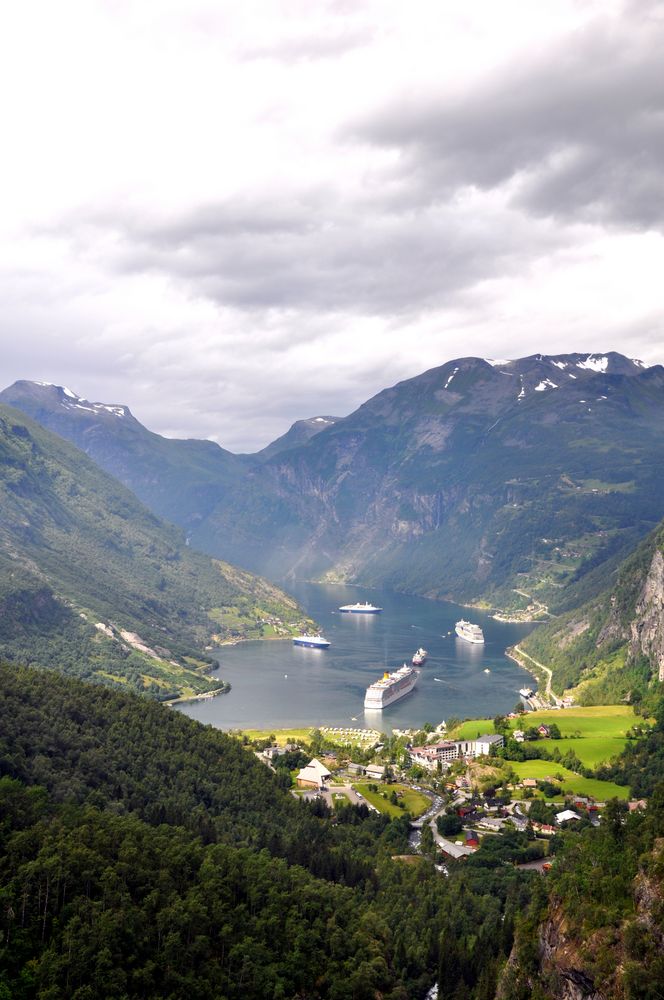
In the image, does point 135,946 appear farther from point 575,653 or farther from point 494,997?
point 575,653

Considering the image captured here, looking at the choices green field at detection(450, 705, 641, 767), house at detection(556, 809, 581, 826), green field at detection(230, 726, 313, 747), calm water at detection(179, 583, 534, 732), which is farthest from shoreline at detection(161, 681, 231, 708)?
house at detection(556, 809, 581, 826)

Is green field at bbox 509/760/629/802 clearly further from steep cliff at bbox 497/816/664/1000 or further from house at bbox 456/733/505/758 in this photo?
steep cliff at bbox 497/816/664/1000

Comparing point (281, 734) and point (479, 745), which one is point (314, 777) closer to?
point (479, 745)

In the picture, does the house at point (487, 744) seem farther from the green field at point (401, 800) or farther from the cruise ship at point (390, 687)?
the cruise ship at point (390, 687)

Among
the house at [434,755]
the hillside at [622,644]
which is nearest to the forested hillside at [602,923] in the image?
the house at [434,755]

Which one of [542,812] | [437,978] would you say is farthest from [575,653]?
[437,978]

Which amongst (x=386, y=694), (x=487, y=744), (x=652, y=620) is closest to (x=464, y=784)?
(x=487, y=744)

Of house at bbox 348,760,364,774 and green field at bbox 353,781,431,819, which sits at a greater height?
house at bbox 348,760,364,774

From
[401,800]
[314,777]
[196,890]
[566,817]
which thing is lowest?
[566,817]
